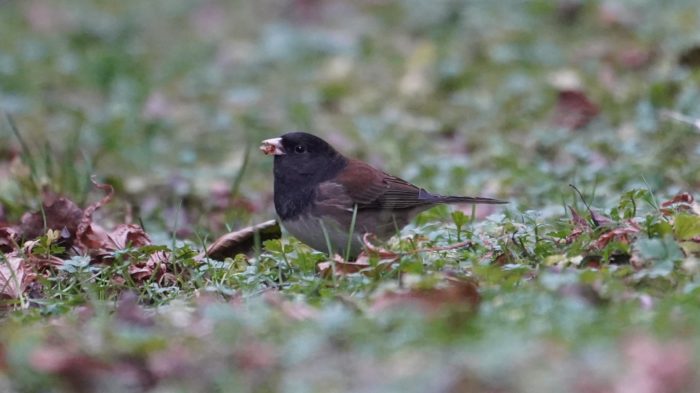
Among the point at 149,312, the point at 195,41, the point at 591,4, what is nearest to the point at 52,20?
the point at 195,41

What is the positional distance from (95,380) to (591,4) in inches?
262

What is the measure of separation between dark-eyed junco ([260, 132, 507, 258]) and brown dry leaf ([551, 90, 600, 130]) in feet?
7.23

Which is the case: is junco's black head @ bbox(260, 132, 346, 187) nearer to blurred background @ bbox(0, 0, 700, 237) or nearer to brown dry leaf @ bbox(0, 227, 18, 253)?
blurred background @ bbox(0, 0, 700, 237)

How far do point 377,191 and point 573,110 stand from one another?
256cm

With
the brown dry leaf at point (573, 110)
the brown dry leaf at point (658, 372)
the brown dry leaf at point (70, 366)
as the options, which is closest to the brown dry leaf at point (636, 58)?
the brown dry leaf at point (573, 110)

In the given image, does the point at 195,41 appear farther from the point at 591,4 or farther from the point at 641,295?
the point at 641,295

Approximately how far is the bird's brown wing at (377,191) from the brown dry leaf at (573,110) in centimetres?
221

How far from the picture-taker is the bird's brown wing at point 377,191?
462cm

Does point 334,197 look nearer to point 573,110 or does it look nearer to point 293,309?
point 293,309

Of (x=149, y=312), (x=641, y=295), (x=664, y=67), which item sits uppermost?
(x=664, y=67)

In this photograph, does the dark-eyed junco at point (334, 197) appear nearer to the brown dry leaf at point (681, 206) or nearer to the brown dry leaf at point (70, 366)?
the brown dry leaf at point (681, 206)

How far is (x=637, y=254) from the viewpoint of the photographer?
3.60 meters

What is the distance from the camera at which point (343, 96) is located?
7887 millimetres

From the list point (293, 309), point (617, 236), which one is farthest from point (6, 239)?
point (617, 236)
